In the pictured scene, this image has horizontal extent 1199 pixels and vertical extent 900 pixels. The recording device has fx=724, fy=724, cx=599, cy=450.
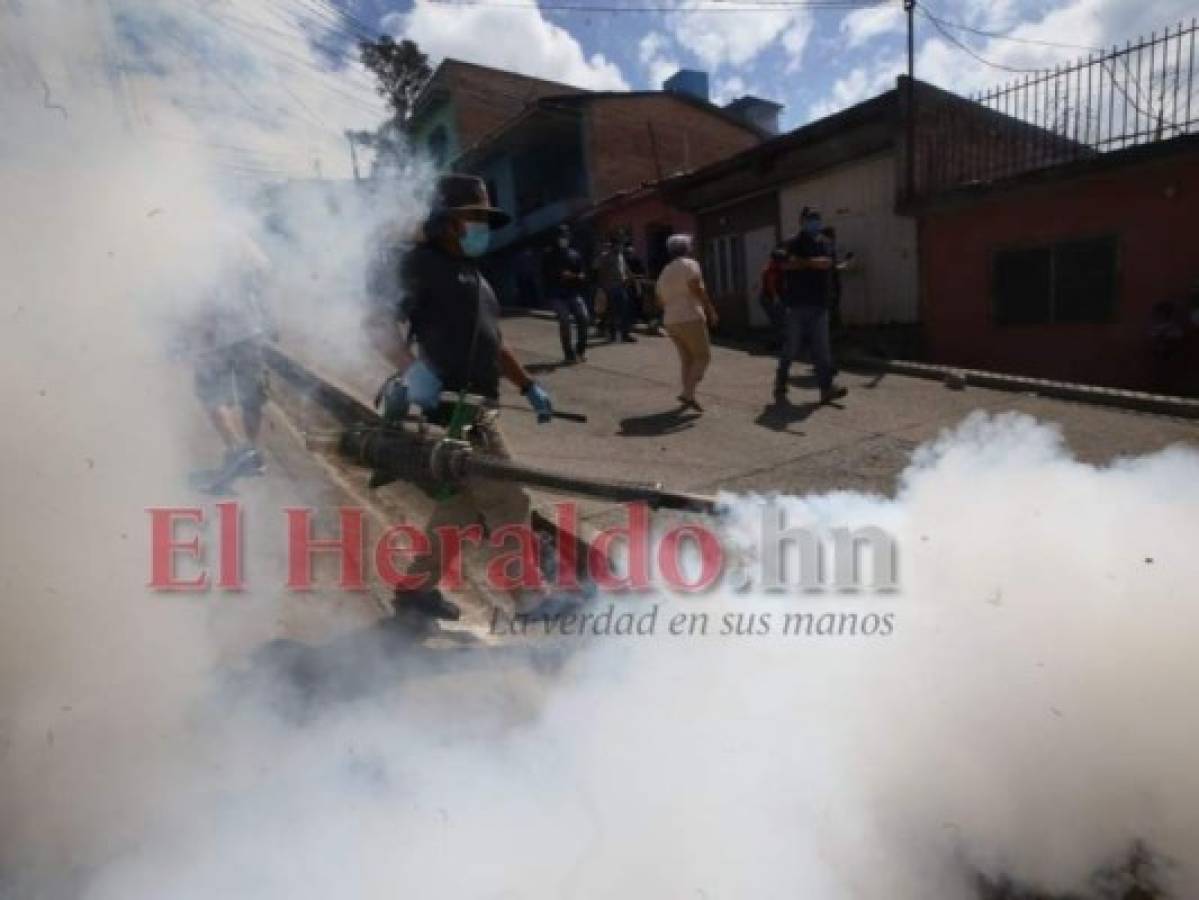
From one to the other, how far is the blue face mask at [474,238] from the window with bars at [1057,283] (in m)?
7.51

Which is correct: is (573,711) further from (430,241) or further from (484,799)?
(430,241)

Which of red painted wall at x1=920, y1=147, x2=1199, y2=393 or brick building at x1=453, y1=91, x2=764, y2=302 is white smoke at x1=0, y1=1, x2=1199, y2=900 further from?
brick building at x1=453, y1=91, x2=764, y2=302

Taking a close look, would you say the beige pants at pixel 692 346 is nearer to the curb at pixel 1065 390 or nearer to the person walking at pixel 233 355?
the curb at pixel 1065 390

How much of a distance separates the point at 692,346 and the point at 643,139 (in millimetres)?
16502

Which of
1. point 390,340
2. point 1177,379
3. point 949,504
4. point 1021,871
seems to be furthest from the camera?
point 1177,379

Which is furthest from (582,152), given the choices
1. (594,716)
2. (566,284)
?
(594,716)

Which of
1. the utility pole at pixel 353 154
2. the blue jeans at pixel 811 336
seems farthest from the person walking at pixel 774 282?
the utility pole at pixel 353 154

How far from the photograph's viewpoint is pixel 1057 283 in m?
8.22

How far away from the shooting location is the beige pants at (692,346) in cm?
630

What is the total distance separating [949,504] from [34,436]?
12.1ft

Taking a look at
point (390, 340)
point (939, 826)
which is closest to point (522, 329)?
point (390, 340)

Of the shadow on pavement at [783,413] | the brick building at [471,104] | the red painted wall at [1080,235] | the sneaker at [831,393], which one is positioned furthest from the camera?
the brick building at [471,104]

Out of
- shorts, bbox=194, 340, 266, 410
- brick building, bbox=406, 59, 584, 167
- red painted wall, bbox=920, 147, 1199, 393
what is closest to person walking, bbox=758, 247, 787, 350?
red painted wall, bbox=920, 147, 1199, 393

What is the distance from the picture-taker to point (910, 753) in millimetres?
2008
